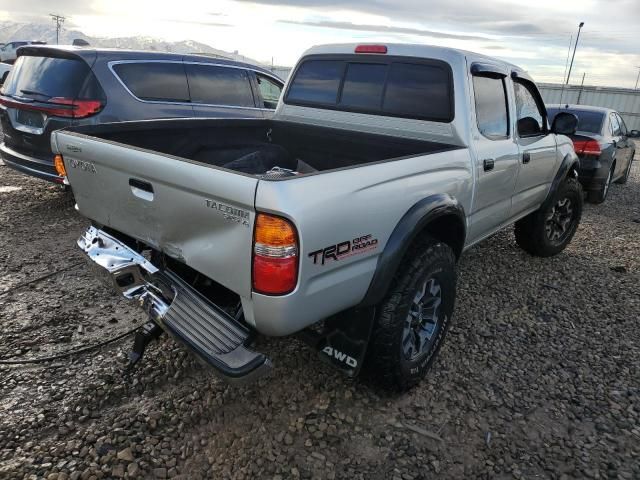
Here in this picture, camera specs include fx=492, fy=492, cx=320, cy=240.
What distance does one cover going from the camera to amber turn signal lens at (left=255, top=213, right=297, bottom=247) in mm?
1851

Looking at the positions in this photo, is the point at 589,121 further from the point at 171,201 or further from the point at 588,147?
the point at 171,201

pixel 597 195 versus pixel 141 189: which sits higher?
pixel 141 189


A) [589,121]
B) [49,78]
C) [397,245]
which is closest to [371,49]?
[397,245]

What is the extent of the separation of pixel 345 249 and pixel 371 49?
217 centimetres

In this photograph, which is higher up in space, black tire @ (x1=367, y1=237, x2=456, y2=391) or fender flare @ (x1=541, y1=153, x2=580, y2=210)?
fender flare @ (x1=541, y1=153, x2=580, y2=210)

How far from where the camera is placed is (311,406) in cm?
273

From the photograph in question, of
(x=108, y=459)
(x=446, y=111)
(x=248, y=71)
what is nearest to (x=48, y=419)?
(x=108, y=459)

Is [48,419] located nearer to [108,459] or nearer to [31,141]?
[108,459]

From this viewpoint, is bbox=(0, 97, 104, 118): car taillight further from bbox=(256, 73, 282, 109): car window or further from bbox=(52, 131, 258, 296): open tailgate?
bbox=(256, 73, 282, 109): car window

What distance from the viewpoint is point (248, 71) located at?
22.7 ft

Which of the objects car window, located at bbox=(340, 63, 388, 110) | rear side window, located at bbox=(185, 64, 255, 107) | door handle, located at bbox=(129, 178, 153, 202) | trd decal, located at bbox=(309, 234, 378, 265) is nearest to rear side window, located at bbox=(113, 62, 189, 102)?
rear side window, located at bbox=(185, 64, 255, 107)

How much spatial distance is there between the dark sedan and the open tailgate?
733 cm

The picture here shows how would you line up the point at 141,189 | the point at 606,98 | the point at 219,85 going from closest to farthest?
1. the point at 141,189
2. the point at 219,85
3. the point at 606,98

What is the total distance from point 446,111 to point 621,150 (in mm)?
7300
